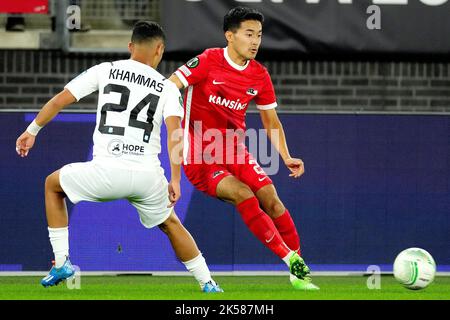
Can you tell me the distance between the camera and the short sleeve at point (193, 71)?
878 centimetres

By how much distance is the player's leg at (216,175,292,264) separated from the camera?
8367 millimetres

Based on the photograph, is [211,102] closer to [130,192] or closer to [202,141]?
[202,141]

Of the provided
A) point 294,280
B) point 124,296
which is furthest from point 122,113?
point 294,280

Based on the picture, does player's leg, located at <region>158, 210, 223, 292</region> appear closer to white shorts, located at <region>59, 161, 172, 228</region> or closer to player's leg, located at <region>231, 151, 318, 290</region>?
white shorts, located at <region>59, 161, 172, 228</region>

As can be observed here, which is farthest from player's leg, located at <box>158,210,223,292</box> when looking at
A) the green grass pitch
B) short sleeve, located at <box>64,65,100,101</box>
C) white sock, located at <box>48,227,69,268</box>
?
short sleeve, located at <box>64,65,100,101</box>

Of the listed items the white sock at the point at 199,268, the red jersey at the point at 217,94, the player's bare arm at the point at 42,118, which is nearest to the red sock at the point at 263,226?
the white sock at the point at 199,268

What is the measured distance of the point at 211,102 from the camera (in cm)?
901

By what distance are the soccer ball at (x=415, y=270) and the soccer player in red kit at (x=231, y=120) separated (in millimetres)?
787

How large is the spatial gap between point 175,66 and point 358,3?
1961 millimetres

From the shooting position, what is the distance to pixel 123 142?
7.80 metres

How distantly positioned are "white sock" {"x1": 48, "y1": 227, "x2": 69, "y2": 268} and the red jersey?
4.69 feet

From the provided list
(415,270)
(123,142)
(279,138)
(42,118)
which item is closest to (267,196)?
(279,138)

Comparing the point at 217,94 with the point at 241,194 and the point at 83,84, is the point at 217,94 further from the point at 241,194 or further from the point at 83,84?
the point at 83,84

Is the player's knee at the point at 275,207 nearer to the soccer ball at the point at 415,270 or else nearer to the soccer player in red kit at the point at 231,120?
the soccer player in red kit at the point at 231,120
